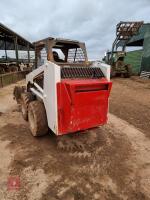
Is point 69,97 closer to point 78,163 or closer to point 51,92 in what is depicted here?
point 51,92

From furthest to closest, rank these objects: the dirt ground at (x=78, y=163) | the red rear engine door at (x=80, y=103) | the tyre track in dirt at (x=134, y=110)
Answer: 1. the tyre track in dirt at (x=134, y=110)
2. the red rear engine door at (x=80, y=103)
3. the dirt ground at (x=78, y=163)

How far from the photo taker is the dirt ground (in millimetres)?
2676

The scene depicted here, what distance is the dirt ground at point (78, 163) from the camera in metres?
2.68

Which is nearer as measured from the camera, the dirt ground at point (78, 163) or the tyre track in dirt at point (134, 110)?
the dirt ground at point (78, 163)

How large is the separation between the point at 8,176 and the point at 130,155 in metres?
2.30

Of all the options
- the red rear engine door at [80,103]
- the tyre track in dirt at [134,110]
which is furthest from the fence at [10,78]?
the red rear engine door at [80,103]

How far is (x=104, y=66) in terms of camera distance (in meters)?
4.00

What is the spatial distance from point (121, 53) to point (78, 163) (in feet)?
49.1

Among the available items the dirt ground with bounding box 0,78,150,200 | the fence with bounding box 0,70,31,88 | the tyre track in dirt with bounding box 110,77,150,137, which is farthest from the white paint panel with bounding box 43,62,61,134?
the fence with bounding box 0,70,31,88

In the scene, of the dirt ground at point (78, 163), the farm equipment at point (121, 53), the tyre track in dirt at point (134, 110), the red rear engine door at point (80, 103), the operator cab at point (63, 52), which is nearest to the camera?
the dirt ground at point (78, 163)

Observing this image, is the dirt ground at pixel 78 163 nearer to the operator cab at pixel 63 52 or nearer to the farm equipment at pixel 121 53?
the operator cab at pixel 63 52

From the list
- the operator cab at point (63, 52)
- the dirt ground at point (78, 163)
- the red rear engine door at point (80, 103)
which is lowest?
the dirt ground at point (78, 163)

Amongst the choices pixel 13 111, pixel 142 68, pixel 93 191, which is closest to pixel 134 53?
pixel 142 68

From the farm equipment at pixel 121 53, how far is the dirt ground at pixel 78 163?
1207cm
